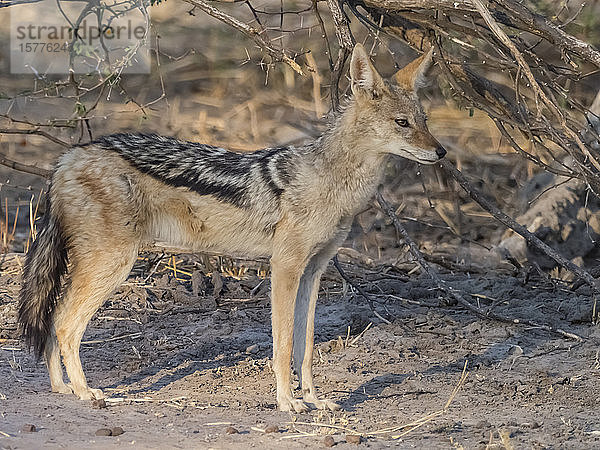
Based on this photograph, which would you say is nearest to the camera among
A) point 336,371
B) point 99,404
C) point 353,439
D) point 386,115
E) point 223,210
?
point 353,439

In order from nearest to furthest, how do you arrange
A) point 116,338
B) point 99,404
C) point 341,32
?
point 99,404 < point 341,32 < point 116,338

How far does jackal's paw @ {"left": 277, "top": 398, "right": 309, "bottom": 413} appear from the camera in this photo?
5180 millimetres

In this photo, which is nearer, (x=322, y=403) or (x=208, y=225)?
(x=322, y=403)

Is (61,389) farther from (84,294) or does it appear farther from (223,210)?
(223,210)

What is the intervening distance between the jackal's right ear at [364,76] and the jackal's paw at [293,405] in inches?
75.8

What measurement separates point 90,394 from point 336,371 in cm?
170

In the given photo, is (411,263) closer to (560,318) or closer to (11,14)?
(560,318)

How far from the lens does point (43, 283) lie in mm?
5539

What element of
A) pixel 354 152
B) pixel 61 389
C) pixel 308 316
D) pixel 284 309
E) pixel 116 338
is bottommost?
pixel 116 338

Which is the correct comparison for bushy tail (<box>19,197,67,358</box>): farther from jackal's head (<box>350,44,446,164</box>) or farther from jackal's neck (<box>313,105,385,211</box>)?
jackal's head (<box>350,44,446,164</box>)

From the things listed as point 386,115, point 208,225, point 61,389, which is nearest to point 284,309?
point 208,225

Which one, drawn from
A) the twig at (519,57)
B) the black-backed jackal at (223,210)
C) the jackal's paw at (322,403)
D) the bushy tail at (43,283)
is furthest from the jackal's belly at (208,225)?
the twig at (519,57)

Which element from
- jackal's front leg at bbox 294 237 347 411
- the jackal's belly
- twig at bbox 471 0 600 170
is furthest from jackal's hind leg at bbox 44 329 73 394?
twig at bbox 471 0 600 170

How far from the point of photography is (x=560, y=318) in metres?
6.98
